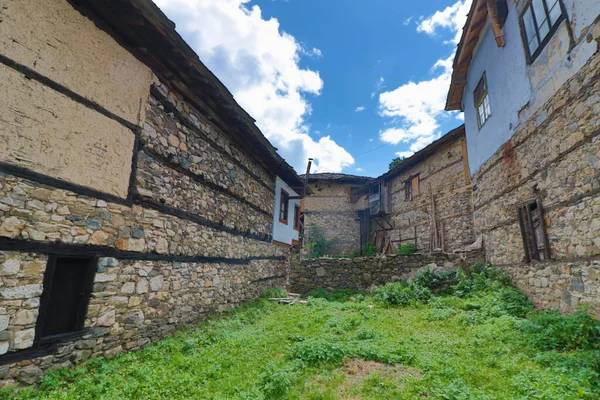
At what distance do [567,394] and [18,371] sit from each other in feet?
19.5

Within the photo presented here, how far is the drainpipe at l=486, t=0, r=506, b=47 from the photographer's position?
23.2 ft

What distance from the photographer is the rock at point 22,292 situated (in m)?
3.15

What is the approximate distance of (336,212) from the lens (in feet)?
71.0

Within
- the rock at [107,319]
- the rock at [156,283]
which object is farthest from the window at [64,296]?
the rock at [156,283]

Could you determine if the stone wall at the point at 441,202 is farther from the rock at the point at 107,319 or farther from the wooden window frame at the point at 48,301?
the wooden window frame at the point at 48,301

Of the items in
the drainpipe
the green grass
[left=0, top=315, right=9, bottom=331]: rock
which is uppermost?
the drainpipe

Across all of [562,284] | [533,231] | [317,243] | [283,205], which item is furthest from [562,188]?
[317,243]

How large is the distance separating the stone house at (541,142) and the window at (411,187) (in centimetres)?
745

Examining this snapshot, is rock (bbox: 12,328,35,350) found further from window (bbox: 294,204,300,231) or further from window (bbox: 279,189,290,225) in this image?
window (bbox: 294,204,300,231)

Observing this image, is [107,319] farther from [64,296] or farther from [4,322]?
[4,322]

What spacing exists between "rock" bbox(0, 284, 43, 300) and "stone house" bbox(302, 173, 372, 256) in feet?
60.0

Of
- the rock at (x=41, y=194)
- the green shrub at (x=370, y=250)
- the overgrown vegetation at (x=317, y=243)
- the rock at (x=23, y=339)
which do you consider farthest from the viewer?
the overgrown vegetation at (x=317, y=243)

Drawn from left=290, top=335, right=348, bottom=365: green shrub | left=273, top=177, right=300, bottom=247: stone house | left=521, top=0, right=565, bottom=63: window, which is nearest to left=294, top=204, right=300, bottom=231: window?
left=273, top=177, right=300, bottom=247: stone house

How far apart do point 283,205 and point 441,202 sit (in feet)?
27.4
